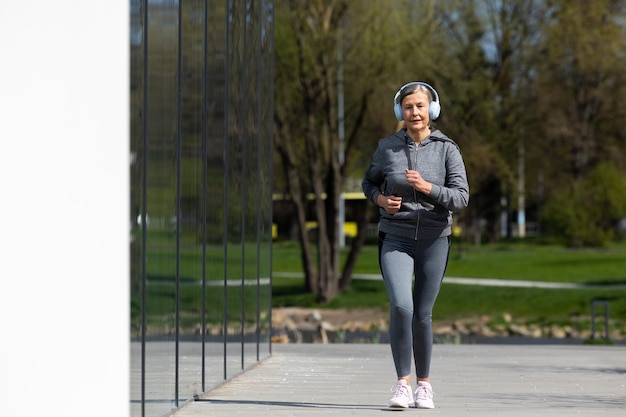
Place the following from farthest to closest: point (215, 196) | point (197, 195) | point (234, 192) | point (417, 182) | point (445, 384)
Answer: point (234, 192)
point (445, 384)
point (215, 196)
point (197, 195)
point (417, 182)

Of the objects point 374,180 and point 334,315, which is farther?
point 334,315

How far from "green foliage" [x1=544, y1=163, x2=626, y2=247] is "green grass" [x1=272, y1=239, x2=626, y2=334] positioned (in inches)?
24.4

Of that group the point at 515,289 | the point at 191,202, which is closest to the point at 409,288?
the point at 191,202

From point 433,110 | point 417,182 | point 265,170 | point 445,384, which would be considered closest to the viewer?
point 417,182

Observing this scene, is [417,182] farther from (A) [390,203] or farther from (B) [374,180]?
(B) [374,180]

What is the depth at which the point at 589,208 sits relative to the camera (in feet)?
139

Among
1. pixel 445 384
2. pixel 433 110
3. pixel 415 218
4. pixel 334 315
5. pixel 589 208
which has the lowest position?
pixel 334 315

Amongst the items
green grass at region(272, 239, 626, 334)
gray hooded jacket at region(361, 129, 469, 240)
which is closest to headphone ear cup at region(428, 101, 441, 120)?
gray hooded jacket at region(361, 129, 469, 240)

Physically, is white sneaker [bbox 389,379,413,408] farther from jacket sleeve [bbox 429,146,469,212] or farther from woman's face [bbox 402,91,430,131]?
woman's face [bbox 402,91,430,131]

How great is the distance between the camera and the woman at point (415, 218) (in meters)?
7.75

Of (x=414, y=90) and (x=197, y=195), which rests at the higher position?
(x=414, y=90)

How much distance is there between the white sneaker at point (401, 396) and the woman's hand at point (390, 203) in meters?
0.97

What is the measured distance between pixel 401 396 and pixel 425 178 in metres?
1.23
